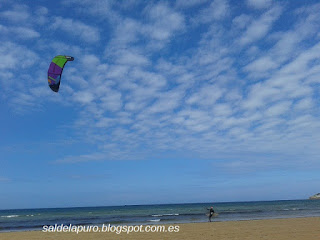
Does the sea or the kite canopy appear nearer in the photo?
the kite canopy

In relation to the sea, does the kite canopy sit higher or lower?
higher

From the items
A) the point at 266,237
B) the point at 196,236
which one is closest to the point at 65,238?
the point at 196,236

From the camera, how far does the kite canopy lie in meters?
13.3

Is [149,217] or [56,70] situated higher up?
[56,70]

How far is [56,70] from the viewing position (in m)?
13.6

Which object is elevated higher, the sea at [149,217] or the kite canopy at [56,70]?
the kite canopy at [56,70]

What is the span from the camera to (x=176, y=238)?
14.2 m

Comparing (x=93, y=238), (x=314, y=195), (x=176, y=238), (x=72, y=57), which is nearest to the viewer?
(x=72, y=57)

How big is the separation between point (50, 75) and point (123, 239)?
8.89 m

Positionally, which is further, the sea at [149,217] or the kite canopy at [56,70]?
the sea at [149,217]

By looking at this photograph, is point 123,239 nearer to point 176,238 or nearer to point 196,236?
point 176,238

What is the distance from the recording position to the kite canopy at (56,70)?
13.3m

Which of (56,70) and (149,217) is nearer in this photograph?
(56,70)

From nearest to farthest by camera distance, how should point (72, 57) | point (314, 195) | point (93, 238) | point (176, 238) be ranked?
point (72, 57), point (176, 238), point (93, 238), point (314, 195)
